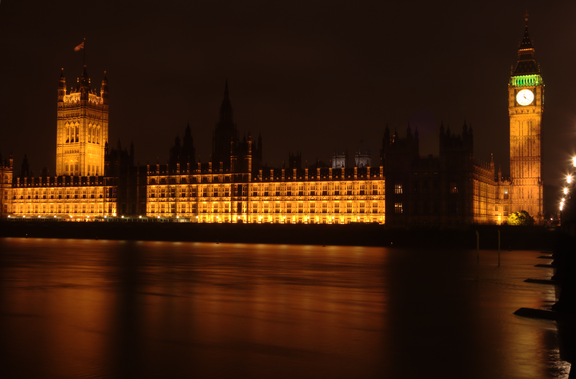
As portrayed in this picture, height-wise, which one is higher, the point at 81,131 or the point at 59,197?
the point at 81,131

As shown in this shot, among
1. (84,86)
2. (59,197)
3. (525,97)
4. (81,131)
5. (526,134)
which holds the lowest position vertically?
(59,197)

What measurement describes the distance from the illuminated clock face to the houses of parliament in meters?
0.19

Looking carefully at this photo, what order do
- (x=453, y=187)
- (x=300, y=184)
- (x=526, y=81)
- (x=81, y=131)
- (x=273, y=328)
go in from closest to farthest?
(x=273, y=328) → (x=453, y=187) → (x=300, y=184) → (x=526, y=81) → (x=81, y=131)

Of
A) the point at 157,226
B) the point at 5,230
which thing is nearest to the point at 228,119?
the point at 157,226

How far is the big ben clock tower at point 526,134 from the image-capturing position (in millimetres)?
116000

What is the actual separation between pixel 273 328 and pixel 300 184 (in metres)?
95.5

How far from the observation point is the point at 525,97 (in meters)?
117

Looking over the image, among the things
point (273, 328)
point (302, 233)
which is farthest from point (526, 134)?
point (273, 328)

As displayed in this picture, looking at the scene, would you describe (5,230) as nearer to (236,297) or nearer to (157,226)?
(157,226)

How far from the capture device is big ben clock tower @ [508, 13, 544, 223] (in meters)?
116

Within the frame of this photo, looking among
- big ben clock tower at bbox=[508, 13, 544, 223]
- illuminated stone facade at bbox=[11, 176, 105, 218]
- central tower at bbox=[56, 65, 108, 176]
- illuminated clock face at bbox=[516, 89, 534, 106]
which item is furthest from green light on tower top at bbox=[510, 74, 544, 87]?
central tower at bbox=[56, 65, 108, 176]

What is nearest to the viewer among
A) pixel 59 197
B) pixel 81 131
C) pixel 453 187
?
pixel 453 187

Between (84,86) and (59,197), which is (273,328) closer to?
(59,197)

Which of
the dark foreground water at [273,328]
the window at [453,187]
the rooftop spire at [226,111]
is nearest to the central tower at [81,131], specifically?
the rooftop spire at [226,111]
